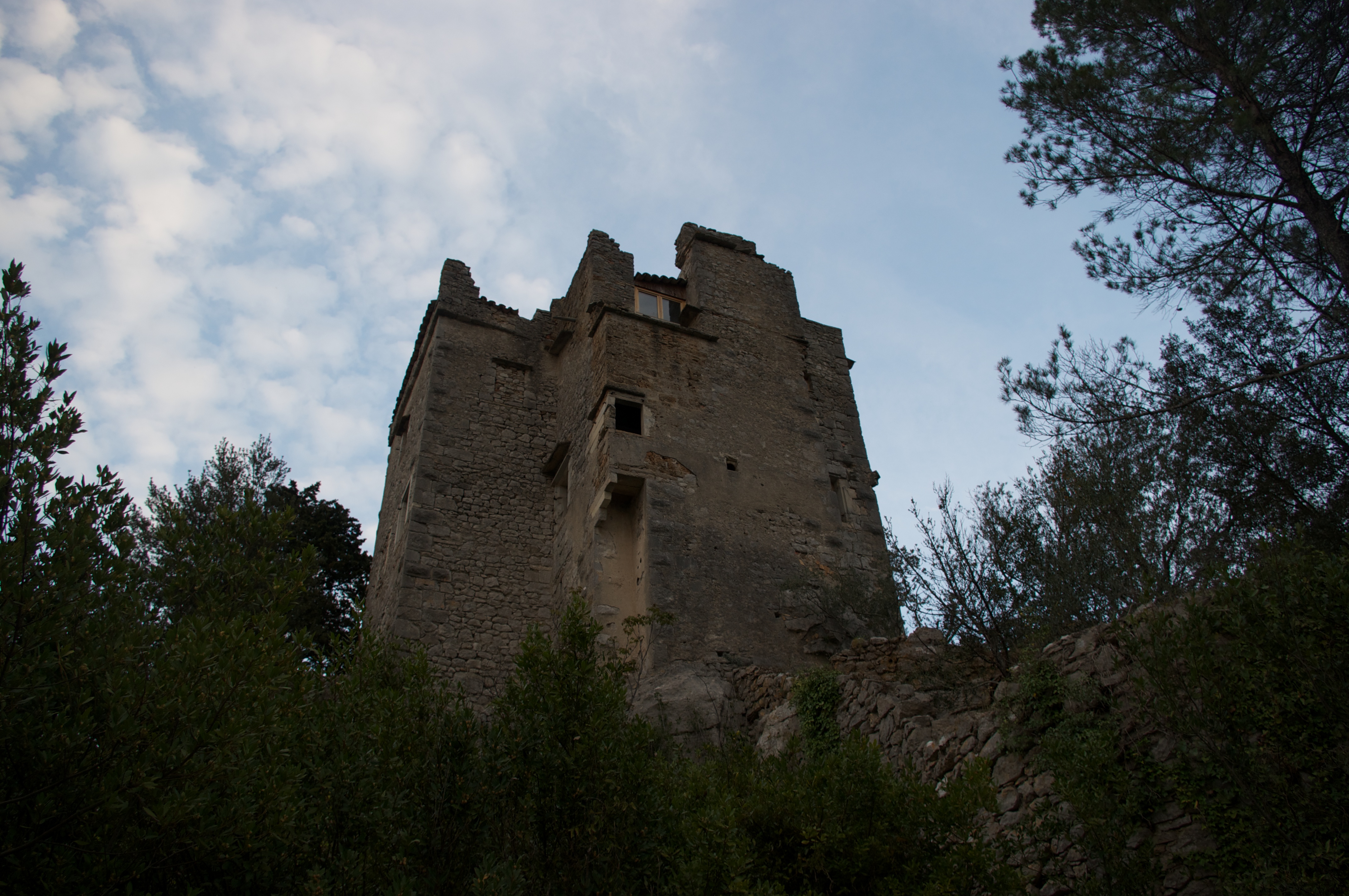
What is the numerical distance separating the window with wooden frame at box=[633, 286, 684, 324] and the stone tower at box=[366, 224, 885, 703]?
0.04 m

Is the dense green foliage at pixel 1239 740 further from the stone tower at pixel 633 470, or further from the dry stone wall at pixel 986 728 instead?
the stone tower at pixel 633 470

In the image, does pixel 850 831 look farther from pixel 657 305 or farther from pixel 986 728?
pixel 657 305

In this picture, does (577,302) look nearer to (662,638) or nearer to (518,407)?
(518,407)

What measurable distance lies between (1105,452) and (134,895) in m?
10.0

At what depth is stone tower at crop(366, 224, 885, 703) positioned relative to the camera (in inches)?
465

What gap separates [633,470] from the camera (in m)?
12.2

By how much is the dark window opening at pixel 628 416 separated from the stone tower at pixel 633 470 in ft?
0.11

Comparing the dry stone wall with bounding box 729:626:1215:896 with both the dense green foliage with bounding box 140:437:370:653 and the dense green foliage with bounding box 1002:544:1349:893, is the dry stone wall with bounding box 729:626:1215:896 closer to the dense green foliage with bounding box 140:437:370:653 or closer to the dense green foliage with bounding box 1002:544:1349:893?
the dense green foliage with bounding box 1002:544:1349:893

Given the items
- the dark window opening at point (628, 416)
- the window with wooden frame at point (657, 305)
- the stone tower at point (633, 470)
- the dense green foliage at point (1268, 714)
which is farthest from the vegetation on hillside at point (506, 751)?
the window with wooden frame at point (657, 305)

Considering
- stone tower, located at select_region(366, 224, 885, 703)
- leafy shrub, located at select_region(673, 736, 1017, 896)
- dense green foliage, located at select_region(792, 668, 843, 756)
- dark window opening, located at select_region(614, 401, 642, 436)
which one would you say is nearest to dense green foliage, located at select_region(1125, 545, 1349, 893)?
leafy shrub, located at select_region(673, 736, 1017, 896)

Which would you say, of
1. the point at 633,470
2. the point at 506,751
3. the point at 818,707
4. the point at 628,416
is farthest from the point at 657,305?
the point at 506,751

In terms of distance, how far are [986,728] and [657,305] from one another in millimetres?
10226

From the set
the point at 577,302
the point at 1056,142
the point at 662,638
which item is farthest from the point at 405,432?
the point at 1056,142

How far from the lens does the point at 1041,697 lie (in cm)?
611
